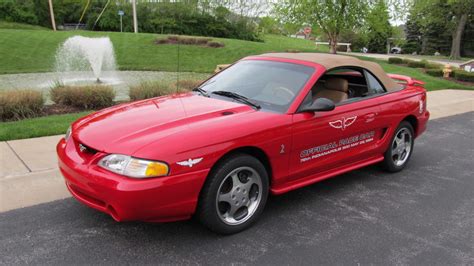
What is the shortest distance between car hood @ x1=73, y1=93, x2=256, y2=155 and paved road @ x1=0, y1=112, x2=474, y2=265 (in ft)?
2.63

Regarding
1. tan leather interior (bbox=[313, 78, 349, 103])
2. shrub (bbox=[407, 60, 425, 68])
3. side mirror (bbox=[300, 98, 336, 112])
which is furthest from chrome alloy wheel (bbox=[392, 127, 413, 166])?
shrub (bbox=[407, 60, 425, 68])

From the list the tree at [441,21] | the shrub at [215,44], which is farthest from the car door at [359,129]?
the tree at [441,21]

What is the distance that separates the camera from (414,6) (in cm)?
2775

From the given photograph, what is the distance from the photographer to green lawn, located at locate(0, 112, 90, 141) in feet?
20.4

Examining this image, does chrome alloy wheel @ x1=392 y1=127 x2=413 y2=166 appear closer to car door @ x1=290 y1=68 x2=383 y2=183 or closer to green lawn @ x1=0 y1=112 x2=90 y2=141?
car door @ x1=290 y1=68 x2=383 y2=183

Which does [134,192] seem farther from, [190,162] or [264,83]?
[264,83]

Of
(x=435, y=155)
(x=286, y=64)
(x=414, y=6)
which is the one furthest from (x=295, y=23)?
(x=286, y=64)

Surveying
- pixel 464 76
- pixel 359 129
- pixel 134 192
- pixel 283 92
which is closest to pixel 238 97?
pixel 283 92

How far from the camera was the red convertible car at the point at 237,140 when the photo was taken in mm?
3102

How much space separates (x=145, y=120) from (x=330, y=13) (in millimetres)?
20267

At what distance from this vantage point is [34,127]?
6.64 m

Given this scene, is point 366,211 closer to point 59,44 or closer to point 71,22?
point 59,44

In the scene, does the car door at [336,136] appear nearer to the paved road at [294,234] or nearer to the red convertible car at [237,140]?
the red convertible car at [237,140]

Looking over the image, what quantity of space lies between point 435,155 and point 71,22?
145 ft
